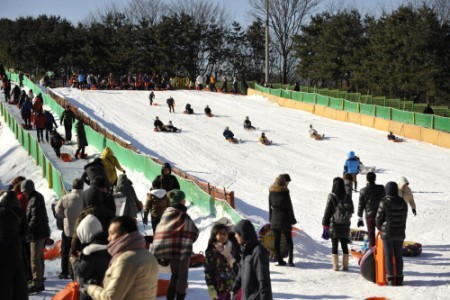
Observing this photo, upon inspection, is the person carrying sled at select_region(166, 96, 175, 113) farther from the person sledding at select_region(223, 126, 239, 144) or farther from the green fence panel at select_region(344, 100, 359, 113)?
the green fence panel at select_region(344, 100, 359, 113)

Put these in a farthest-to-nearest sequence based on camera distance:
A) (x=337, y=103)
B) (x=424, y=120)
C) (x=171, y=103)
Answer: (x=337, y=103) → (x=171, y=103) → (x=424, y=120)

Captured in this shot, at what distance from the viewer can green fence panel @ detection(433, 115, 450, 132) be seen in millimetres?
29617

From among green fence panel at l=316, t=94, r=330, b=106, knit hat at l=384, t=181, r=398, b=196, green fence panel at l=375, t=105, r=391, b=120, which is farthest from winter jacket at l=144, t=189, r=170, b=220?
green fence panel at l=316, t=94, r=330, b=106

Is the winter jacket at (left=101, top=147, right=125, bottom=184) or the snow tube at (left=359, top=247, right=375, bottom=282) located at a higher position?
the winter jacket at (left=101, top=147, right=125, bottom=184)

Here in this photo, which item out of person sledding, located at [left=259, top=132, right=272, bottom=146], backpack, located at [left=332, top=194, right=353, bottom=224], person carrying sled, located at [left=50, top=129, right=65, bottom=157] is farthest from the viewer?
person sledding, located at [left=259, top=132, right=272, bottom=146]

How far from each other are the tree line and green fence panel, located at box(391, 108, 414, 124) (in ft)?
30.7

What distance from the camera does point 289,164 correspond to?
25.7m

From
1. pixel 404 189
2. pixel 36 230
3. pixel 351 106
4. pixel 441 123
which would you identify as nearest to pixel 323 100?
pixel 351 106

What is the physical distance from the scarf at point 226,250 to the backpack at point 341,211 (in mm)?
3423

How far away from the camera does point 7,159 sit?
24328 millimetres

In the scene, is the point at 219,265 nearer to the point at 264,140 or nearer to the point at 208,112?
the point at 264,140

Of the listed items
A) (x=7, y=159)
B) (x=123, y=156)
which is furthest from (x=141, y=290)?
(x=7, y=159)

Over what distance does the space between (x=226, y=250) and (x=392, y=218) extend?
11.1 feet

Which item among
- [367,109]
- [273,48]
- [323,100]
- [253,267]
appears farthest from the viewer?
[273,48]
